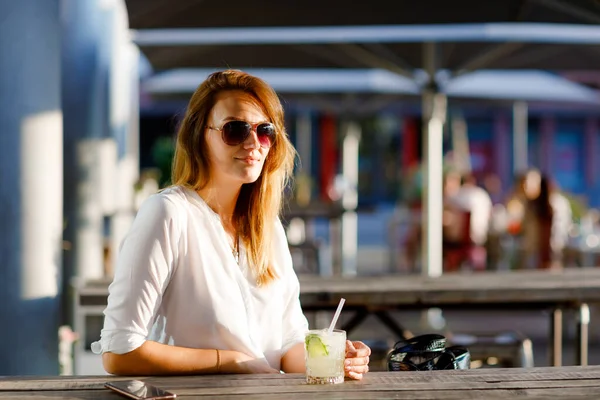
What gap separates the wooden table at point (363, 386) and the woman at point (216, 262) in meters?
0.08

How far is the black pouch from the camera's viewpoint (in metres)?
2.07

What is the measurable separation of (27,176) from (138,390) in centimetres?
145

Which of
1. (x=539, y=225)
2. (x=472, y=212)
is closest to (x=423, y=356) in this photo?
(x=539, y=225)

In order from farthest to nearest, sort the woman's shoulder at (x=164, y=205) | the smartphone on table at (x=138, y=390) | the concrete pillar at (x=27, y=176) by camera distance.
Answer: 1. the concrete pillar at (x=27, y=176)
2. the woman's shoulder at (x=164, y=205)
3. the smartphone on table at (x=138, y=390)

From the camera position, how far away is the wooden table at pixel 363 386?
5.79 feet

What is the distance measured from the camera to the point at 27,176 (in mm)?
2996

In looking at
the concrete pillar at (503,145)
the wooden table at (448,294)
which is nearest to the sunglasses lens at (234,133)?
the wooden table at (448,294)

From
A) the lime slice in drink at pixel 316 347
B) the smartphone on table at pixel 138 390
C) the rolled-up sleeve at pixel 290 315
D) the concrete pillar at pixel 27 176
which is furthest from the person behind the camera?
the concrete pillar at pixel 27 176

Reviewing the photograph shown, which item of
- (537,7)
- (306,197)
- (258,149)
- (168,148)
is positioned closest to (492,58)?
(537,7)

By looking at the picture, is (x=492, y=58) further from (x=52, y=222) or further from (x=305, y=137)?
(x=305, y=137)

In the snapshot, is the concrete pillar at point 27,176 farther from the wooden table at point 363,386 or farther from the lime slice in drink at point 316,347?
the lime slice in drink at point 316,347

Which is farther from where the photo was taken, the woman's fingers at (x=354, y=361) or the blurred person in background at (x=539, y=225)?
the blurred person in background at (x=539, y=225)

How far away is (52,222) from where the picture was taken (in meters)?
3.11

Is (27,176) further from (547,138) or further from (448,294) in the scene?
(547,138)
